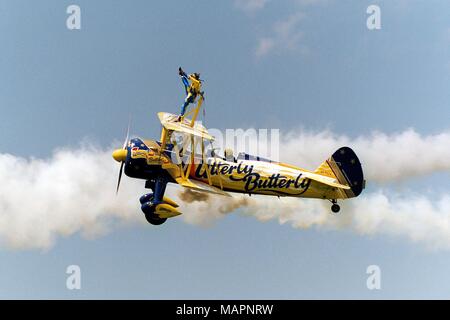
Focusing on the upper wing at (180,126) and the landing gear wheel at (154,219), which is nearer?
the upper wing at (180,126)

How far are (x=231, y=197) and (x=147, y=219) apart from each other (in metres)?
4.44

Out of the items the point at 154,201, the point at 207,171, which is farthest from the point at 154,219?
the point at 207,171

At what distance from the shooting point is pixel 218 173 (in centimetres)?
3378

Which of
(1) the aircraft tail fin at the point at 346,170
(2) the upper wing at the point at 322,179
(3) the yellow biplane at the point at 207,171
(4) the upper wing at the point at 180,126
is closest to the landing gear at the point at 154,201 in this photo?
(3) the yellow biplane at the point at 207,171

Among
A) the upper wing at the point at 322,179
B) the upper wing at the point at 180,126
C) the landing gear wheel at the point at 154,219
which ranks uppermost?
the upper wing at the point at 180,126

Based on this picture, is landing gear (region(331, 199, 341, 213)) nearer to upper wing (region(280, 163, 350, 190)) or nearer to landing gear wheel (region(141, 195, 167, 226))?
upper wing (region(280, 163, 350, 190))

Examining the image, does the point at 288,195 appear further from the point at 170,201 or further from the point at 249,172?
the point at 170,201

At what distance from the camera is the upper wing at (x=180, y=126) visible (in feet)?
105

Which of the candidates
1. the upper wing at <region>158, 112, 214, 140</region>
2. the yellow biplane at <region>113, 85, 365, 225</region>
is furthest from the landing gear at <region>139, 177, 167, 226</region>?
the upper wing at <region>158, 112, 214, 140</region>

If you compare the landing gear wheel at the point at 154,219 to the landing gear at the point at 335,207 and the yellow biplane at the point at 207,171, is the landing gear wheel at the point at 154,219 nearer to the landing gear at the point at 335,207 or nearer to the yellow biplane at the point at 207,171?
the yellow biplane at the point at 207,171

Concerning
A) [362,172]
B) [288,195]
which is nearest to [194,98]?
[288,195]

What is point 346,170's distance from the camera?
34.9 metres

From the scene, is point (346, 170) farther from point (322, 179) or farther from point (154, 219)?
point (154, 219)

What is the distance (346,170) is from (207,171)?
275 inches
